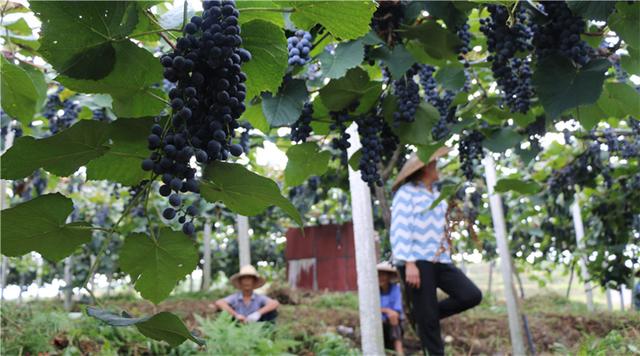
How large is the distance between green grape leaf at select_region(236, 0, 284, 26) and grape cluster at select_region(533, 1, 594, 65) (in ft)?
3.28

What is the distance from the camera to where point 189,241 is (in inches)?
36.1

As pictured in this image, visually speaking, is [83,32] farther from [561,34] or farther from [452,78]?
[452,78]

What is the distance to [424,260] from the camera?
136 inches

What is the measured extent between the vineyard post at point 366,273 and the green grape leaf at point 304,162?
36.8 inches

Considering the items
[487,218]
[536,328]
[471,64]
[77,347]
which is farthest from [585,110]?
[487,218]

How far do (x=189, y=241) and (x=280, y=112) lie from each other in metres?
0.58

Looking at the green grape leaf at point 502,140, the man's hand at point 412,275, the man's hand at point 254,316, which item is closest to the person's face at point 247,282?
the man's hand at point 254,316

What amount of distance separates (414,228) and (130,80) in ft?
9.08

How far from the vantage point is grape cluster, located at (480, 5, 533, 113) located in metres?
1.68

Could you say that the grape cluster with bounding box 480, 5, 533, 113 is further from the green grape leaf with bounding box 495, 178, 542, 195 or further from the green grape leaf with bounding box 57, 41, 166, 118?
the green grape leaf with bounding box 57, 41, 166, 118

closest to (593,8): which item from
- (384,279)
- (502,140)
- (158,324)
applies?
(502,140)

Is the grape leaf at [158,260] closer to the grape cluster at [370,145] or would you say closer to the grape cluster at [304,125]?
the grape cluster at [304,125]

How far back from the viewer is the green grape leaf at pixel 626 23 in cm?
155

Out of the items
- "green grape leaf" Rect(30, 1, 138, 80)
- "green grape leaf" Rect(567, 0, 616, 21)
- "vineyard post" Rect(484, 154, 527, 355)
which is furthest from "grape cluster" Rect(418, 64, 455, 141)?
"vineyard post" Rect(484, 154, 527, 355)
